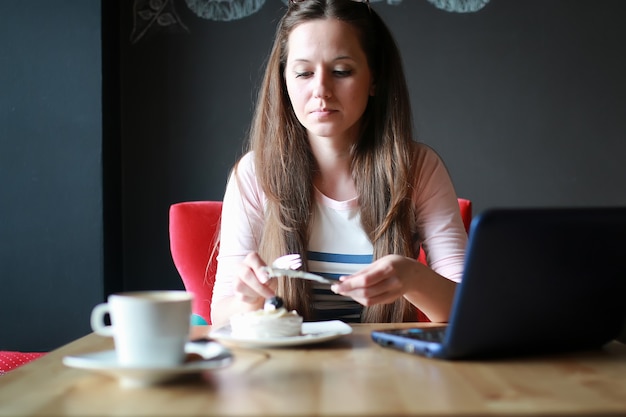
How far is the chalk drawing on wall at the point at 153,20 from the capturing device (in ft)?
9.39

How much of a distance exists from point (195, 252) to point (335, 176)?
0.45 m

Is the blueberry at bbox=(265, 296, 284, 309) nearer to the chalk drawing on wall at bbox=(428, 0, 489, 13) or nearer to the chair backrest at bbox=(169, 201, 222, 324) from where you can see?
the chair backrest at bbox=(169, 201, 222, 324)

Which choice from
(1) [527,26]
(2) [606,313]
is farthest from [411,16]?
(2) [606,313]

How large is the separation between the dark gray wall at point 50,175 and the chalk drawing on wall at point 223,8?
0.40 meters

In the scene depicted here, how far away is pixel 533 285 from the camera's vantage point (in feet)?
2.79

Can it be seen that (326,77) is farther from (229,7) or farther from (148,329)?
(229,7)

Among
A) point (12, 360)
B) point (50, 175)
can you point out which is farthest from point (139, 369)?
point (50, 175)

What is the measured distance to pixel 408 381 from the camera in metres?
0.75

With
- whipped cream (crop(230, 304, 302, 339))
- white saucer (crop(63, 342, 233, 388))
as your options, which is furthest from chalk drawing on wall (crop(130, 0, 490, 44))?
white saucer (crop(63, 342, 233, 388))

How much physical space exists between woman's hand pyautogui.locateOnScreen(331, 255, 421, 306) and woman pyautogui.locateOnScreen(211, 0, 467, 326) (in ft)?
1.14

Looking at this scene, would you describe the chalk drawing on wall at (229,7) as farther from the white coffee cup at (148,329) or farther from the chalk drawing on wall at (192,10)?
the white coffee cup at (148,329)

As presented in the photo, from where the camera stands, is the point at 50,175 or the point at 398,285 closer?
the point at 398,285

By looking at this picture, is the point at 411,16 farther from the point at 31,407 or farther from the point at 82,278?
the point at 31,407

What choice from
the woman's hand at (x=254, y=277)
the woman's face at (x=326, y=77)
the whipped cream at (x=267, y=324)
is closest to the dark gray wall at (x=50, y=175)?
the woman's face at (x=326, y=77)
